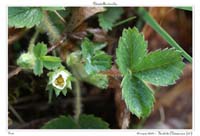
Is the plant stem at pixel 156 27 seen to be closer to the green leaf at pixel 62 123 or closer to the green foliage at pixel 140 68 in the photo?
the green foliage at pixel 140 68

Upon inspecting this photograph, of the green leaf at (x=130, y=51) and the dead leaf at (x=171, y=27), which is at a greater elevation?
the dead leaf at (x=171, y=27)

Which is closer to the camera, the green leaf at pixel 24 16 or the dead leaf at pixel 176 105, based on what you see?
the green leaf at pixel 24 16

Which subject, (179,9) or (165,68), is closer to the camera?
(165,68)

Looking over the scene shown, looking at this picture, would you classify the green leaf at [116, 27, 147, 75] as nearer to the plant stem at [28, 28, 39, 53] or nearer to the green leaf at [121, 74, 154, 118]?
the green leaf at [121, 74, 154, 118]

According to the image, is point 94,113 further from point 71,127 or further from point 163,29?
point 163,29

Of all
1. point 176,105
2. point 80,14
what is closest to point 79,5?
point 80,14

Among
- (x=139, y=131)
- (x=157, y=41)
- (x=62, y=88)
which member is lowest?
(x=139, y=131)

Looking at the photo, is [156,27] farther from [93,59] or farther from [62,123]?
[62,123]

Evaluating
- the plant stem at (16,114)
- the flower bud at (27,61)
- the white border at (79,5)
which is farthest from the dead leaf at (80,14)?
the plant stem at (16,114)
